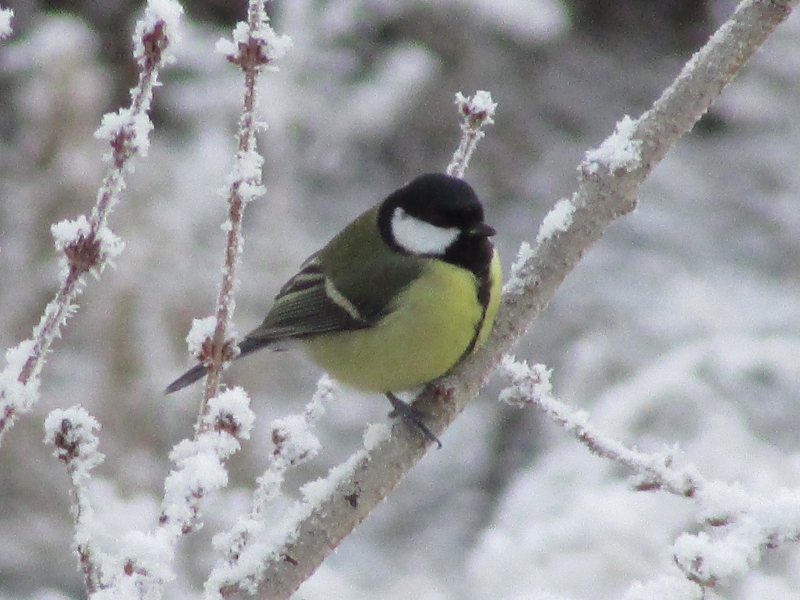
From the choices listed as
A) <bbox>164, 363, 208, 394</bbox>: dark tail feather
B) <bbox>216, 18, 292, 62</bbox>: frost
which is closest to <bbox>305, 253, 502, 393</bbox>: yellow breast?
<bbox>164, 363, 208, 394</bbox>: dark tail feather

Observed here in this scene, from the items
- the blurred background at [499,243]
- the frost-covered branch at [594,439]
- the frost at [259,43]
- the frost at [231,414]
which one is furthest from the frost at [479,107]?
the blurred background at [499,243]

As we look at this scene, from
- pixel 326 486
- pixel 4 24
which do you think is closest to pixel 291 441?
pixel 326 486

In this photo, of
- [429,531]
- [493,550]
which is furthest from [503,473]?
[493,550]

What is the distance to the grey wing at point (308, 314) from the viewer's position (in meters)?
1.94

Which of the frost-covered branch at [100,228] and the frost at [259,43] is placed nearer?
the frost-covered branch at [100,228]

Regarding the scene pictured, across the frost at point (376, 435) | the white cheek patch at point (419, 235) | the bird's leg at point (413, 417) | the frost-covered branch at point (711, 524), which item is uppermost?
the white cheek patch at point (419, 235)

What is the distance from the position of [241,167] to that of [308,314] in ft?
3.30

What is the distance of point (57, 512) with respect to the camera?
135 inches

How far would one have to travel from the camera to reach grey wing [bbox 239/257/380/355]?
6.36 feet

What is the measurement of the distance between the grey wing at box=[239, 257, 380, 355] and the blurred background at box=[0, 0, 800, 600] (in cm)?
73

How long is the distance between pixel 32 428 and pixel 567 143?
2.73m

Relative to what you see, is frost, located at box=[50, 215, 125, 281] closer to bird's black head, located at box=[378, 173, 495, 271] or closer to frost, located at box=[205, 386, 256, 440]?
frost, located at box=[205, 386, 256, 440]

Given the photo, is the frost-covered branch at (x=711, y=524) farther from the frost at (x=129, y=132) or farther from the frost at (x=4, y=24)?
the frost at (x=4, y=24)

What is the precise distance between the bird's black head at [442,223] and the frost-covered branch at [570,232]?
340 millimetres
